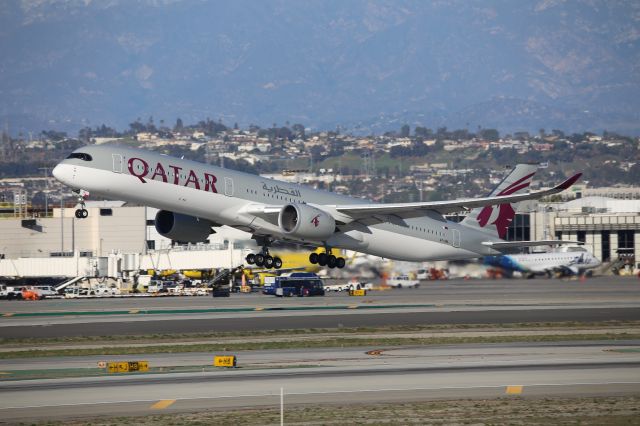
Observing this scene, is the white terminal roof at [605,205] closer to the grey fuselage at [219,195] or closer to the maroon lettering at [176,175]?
the grey fuselage at [219,195]

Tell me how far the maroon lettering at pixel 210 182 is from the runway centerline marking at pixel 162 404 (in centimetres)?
2262

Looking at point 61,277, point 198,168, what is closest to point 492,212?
point 198,168

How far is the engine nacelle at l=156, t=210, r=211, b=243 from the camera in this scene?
59250 mm

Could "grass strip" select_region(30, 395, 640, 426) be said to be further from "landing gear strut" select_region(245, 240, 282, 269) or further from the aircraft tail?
the aircraft tail

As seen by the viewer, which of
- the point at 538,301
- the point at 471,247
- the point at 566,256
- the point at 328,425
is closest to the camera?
the point at 328,425

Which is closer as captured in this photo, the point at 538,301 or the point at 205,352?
the point at 205,352

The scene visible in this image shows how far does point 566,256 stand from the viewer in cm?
10088

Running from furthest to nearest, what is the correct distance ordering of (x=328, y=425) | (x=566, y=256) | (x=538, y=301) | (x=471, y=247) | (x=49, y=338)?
(x=566, y=256) < (x=538, y=301) < (x=471, y=247) < (x=49, y=338) < (x=328, y=425)

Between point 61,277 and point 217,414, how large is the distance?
76.3 m

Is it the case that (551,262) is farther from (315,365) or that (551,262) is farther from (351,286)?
(315,365)

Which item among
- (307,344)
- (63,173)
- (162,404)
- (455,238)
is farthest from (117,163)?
(455,238)

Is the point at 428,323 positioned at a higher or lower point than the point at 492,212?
lower

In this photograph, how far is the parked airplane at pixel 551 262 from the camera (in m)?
88.4

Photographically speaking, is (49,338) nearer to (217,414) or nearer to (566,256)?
(217,414)
